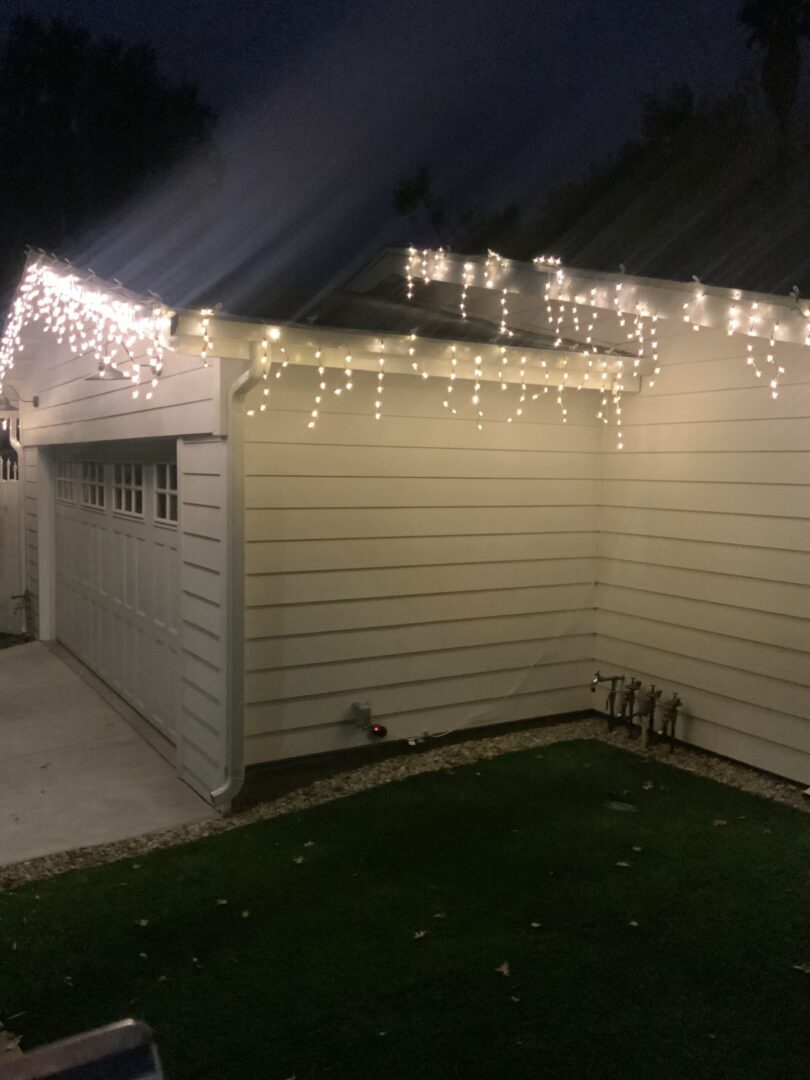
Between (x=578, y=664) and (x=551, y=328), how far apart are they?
103 inches

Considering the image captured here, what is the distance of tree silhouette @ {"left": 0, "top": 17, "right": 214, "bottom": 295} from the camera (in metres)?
20.0

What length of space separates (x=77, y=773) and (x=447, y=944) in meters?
3.25

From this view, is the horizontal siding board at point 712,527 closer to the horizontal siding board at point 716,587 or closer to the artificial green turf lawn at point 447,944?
the horizontal siding board at point 716,587

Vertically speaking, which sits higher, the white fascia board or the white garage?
the white fascia board

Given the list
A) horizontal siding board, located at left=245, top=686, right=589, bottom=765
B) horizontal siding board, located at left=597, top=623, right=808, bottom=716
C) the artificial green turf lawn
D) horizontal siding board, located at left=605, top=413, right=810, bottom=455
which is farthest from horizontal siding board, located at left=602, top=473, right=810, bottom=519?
the artificial green turf lawn

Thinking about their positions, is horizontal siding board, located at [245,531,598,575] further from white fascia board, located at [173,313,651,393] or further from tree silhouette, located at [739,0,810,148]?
tree silhouette, located at [739,0,810,148]

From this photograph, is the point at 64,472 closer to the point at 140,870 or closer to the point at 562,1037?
the point at 140,870

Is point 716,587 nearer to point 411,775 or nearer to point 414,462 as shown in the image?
point 414,462

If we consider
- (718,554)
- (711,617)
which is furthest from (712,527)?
(711,617)

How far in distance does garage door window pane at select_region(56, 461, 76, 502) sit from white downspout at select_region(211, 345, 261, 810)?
5022mm

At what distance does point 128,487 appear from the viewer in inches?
298

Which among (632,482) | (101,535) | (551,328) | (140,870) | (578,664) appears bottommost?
(140,870)

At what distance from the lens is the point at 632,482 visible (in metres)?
6.77

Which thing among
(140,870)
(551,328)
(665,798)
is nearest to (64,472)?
(551,328)
